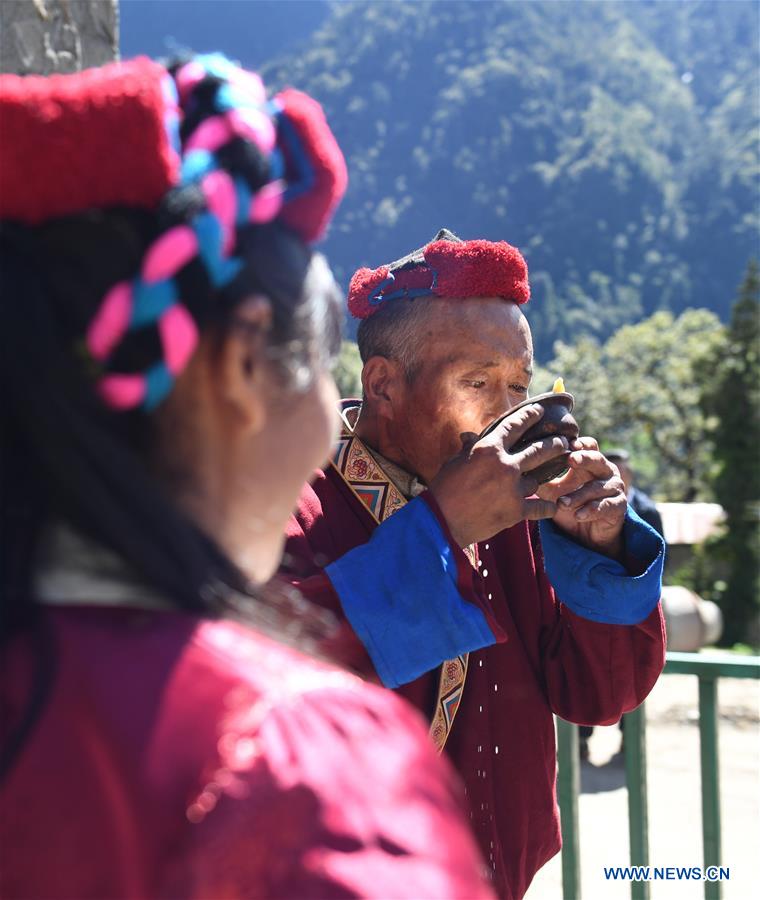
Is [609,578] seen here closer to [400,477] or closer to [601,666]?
[601,666]

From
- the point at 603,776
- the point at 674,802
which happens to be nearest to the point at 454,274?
the point at 674,802

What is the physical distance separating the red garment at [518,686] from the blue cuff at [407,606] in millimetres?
179

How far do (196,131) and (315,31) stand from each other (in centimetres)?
15837

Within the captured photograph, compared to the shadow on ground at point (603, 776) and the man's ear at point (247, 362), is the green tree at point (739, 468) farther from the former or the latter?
the man's ear at point (247, 362)

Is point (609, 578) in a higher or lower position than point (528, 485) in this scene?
lower

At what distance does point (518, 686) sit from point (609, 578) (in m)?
0.33

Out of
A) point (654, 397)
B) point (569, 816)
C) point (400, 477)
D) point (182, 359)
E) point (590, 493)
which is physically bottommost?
point (654, 397)

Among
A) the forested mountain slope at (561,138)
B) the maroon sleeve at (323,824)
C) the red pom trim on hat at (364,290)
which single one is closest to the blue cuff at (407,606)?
the red pom trim on hat at (364,290)

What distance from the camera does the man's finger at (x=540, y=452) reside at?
2.02 meters

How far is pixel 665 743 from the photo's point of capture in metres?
7.91

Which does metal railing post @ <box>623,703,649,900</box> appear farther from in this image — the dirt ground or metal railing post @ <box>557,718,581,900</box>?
the dirt ground

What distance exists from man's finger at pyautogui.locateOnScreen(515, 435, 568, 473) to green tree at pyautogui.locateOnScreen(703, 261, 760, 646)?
14301 millimetres

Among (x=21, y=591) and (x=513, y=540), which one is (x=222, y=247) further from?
(x=513, y=540)

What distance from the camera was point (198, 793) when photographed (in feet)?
2.63
